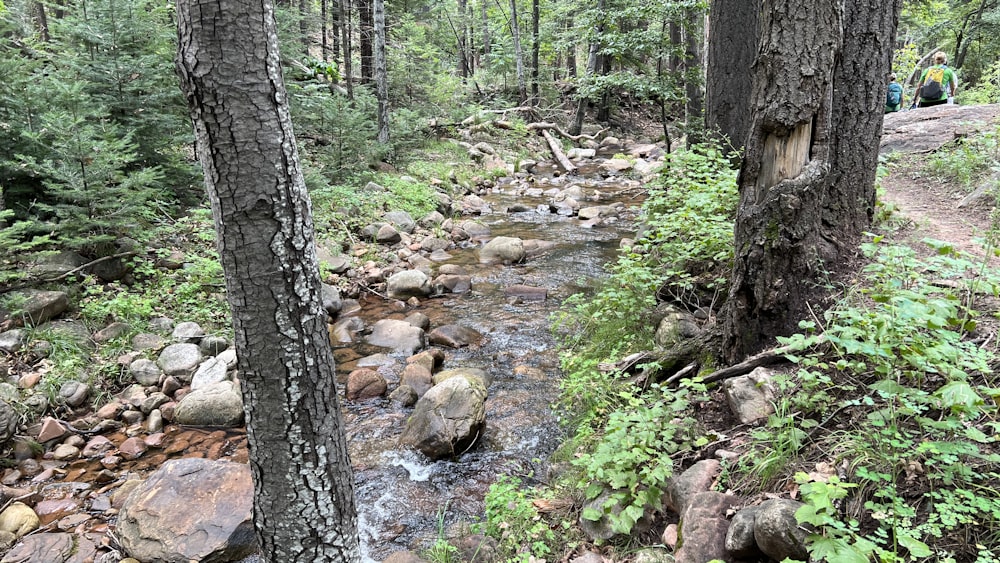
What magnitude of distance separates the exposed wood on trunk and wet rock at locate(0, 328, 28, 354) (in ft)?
45.6

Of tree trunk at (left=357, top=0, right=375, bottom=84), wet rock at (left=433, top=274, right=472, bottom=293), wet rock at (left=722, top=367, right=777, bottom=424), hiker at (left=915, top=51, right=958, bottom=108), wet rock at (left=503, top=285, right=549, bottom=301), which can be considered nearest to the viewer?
wet rock at (left=722, top=367, right=777, bottom=424)

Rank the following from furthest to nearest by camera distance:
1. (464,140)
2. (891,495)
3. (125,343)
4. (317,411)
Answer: (464,140) → (125,343) → (317,411) → (891,495)

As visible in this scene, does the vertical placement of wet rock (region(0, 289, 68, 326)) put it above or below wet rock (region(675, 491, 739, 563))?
above

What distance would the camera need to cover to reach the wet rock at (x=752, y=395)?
3.09 m

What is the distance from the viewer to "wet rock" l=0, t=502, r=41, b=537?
3713mm

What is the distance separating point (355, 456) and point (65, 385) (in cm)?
290

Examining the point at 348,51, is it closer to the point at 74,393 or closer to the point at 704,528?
the point at 74,393

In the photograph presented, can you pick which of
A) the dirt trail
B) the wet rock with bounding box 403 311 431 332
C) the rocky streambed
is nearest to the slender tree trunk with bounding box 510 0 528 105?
the dirt trail

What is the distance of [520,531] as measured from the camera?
333 cm

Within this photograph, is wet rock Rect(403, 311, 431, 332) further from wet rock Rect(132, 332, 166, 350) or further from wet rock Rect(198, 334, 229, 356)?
wet rock Rect(132, 332, 166, 350)

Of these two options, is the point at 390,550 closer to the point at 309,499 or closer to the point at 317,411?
the point at 309,499

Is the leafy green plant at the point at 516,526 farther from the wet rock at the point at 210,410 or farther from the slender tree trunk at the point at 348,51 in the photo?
the slender tree trunk at the point at 348,51

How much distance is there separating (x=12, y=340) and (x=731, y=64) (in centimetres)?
863

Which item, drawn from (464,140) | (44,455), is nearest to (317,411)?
(44,455)
